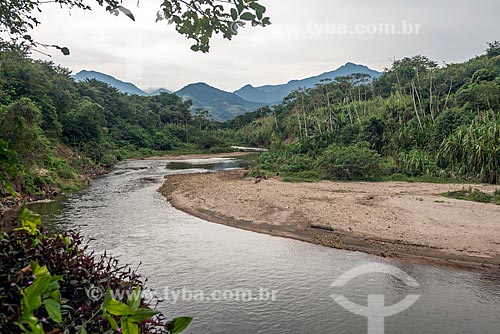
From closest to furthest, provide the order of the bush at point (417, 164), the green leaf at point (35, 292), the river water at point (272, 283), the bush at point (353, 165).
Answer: the green leaf at point (35, 292), the river water at point (272, 283), the bush at point (417, 164), the bush at point (353, 165)

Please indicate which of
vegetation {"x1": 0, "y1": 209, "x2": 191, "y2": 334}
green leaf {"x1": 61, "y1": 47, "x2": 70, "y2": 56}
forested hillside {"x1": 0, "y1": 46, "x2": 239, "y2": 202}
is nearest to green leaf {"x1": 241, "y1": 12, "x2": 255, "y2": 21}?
green leaf {"x1": 61, "y1": 47, "x2": 70, "y2": 56}

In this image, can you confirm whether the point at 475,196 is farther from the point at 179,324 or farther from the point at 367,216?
the point at 179,324

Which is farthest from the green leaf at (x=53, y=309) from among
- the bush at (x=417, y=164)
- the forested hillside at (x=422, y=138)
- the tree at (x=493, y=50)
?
the tree at (x=493, y=50)

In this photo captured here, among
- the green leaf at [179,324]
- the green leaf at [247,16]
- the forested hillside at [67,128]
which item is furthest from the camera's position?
the forested hillside at [67,128]

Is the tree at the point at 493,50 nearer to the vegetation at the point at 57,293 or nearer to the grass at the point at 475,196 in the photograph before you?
the grass at the point at 475,196

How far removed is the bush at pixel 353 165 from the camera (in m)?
21.0

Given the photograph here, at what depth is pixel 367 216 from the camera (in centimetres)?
1288

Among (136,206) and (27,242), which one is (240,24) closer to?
(27,242)

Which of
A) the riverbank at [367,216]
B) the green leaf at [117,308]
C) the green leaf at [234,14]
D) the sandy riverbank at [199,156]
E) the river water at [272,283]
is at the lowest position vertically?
the river water at [272,283]

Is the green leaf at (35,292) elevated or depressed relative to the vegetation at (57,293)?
elevated

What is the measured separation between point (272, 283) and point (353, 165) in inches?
555

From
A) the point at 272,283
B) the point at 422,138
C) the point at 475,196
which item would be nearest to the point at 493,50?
the point at 422,138

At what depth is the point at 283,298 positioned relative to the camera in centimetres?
752

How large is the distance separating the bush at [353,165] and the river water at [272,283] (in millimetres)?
10678
